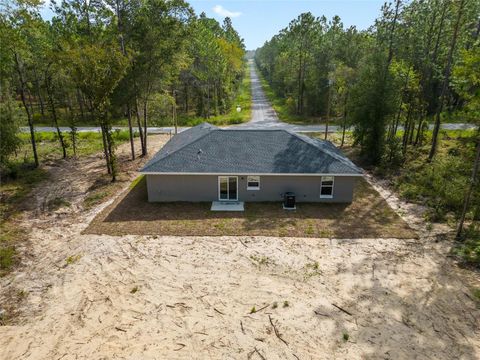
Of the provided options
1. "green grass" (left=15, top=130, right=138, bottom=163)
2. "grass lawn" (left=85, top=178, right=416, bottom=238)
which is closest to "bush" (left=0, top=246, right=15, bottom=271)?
"grass lawn" (left=85, top=178, right=416, bottom=238)

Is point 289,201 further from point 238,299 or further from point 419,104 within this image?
point 419,104

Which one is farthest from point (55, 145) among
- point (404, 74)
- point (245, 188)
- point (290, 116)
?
point (404, 74)

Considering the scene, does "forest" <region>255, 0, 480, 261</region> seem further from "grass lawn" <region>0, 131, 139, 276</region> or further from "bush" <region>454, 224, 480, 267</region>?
"grass lawn" <region>0, 131, 139, 276</region>

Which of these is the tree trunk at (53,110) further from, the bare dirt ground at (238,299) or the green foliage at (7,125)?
the bare dirt ground at (238,299)

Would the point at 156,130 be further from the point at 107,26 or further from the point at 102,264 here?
the point at 102,264

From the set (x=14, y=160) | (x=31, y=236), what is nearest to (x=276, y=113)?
(x=14, y=160)

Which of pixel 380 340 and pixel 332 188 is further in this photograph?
pixel 332 188

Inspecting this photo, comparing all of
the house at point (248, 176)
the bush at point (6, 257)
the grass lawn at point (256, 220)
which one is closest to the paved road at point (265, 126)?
the house at point (248, 176)
